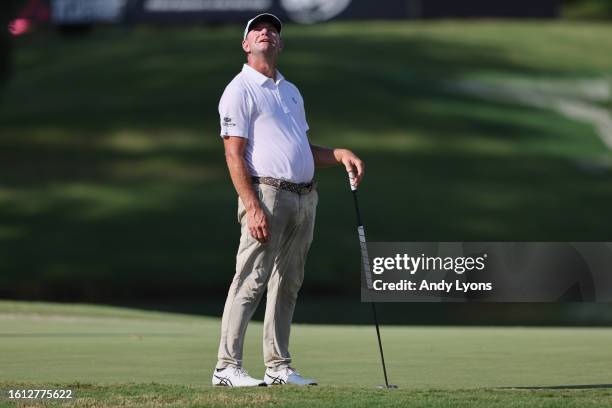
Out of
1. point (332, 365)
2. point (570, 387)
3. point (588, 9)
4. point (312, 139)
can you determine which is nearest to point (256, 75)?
point (332, 365)

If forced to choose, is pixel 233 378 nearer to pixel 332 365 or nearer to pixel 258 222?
pixel 258 222

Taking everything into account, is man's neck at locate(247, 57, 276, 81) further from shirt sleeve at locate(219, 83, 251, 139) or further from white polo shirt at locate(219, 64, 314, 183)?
shirt sleeve at locate(219, 83, 251, 139)

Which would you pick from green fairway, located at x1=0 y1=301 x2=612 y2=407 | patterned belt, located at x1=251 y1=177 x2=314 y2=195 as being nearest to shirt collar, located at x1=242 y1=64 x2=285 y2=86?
patterned belt, located at x1=251 y1=177 x2=314 y2=195

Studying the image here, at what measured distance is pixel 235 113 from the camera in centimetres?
778

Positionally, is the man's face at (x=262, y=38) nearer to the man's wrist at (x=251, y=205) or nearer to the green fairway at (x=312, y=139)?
the man's wrist at (x=251, y=205)

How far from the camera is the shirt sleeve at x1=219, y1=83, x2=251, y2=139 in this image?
7758mm

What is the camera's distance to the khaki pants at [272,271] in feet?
25.7

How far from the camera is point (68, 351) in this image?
397 inches

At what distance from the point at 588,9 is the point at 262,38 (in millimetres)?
73790

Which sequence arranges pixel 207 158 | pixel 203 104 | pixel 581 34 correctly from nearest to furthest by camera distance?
pixel 207 158 → pixel 203 104 → pixel 581 34

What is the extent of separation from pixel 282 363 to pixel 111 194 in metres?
26.4

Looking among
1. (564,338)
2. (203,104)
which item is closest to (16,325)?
(564,338)

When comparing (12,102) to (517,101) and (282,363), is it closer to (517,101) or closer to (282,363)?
(517,101)

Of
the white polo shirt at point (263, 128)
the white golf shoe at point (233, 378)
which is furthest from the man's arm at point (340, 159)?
the white golf shoe at point (233, 378)
